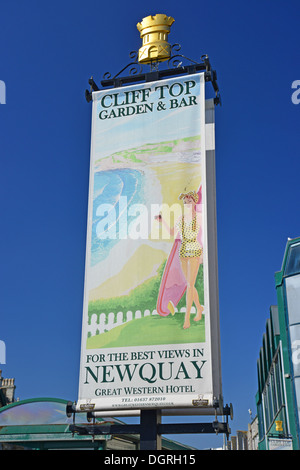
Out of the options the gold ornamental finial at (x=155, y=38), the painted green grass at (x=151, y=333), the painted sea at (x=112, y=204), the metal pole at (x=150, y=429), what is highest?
the gold ornamental finial at (x=155, y=38)

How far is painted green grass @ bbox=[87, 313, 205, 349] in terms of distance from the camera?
1276cm

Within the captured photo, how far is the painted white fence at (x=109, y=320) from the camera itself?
1340 cm

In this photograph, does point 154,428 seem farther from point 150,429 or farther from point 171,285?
point 171,285

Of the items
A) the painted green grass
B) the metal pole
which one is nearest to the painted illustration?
the painted green grass

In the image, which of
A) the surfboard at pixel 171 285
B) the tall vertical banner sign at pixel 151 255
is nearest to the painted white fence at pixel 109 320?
the tall vertical banner sign at pixel 151 255

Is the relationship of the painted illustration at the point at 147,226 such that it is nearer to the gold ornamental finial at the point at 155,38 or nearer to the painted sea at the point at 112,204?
the painted sea at the point at 112,204

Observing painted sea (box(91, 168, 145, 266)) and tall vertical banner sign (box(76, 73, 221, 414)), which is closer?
tall vertical banner sign (box(76, 73, 221, 414))

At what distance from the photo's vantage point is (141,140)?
15.0 m

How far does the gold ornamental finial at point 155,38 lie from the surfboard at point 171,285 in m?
5.15

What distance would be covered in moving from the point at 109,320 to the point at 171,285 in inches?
67.0

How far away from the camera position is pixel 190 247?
44.5 ft

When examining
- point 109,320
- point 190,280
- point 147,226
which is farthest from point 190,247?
point 109,320

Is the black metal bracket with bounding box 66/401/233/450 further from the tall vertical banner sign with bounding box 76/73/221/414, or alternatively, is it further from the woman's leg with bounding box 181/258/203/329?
the woman's leg with bounding box 181/258/203/329

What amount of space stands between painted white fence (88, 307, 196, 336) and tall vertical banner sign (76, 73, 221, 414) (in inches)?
0.9
